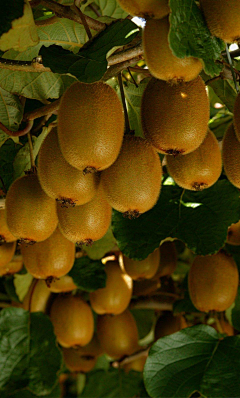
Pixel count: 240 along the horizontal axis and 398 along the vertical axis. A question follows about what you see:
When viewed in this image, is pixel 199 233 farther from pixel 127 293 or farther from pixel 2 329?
pixel 2 329

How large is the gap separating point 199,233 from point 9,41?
505 mm

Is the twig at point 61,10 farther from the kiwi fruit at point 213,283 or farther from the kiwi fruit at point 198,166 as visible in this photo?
the kiwi fruit at point 213,283

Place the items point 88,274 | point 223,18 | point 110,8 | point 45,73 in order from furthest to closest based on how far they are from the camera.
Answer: point 88,274 < point 110,8 < point 45,73 < point 223,18

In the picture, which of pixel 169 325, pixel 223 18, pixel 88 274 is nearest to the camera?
pixel 223 18

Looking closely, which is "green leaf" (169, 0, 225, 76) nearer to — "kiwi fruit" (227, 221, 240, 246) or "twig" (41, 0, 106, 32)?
"twig" (41, 0, 106, 32)

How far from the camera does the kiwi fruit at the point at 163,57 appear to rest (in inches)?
19.2

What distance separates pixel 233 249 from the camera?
113 cm

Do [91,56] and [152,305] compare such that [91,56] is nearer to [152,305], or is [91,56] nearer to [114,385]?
[152,305]

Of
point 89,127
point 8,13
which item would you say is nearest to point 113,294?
point 89,127

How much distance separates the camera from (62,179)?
628mm

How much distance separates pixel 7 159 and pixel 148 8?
520 millimetres

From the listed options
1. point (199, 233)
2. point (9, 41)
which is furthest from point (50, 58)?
point (199, 233)

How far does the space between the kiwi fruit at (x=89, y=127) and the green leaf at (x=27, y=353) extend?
1.95 ft

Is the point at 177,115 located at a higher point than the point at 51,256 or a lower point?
higher
